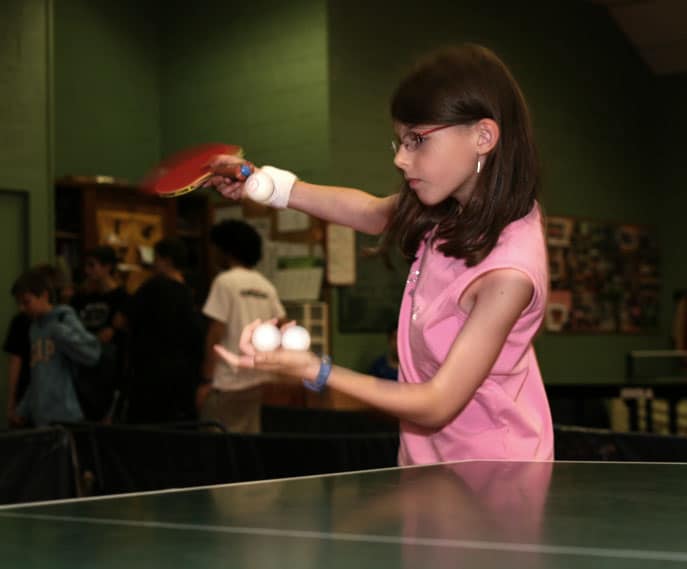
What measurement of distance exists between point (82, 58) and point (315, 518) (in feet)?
26.0

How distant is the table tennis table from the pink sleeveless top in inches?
5.8

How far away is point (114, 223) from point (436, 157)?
21.1 ft

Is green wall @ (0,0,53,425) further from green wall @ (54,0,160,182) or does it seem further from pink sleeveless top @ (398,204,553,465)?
pink sleeveless top @ (398,204,553,465)

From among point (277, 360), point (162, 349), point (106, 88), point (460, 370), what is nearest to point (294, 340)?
point (277, 360)

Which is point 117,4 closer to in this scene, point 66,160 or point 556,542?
point 66,160

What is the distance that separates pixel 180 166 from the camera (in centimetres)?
259

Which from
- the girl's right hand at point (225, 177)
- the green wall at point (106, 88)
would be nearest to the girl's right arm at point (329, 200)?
the girl's right hand at point (225, 177)

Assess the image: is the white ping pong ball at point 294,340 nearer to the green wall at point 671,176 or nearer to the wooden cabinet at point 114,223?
the wooden cabinet at point 114,223

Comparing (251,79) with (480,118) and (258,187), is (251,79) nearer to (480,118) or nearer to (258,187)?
(258,187)

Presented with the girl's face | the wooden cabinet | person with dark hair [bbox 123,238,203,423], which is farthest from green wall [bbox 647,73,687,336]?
the girl's face

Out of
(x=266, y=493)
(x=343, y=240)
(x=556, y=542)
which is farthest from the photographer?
(x=343, y=240)

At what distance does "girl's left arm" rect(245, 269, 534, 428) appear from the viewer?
1.68 meters

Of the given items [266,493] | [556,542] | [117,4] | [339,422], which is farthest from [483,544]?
[117,4]

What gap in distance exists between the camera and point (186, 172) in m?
2.50
